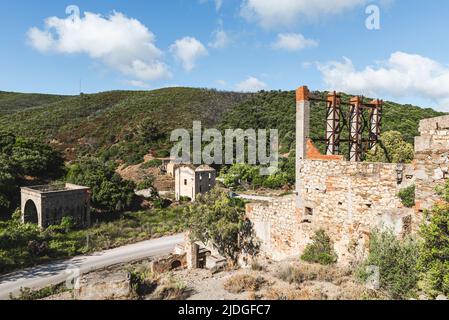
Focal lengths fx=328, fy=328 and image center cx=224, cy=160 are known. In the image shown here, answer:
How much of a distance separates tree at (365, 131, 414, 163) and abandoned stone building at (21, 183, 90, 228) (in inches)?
803

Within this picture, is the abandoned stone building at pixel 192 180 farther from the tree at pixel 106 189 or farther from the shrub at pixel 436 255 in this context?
the shrub at pixel 436 255

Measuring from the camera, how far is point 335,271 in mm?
7645

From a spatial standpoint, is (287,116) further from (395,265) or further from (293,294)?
(293,294)

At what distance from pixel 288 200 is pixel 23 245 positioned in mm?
18091

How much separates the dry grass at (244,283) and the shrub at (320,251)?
2.39m

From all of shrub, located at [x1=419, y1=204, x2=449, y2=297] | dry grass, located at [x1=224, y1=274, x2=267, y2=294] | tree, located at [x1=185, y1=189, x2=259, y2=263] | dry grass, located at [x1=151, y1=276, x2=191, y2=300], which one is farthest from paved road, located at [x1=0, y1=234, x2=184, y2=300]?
shrub, located at [x1=419, y1=204, x2=449, y2=297]

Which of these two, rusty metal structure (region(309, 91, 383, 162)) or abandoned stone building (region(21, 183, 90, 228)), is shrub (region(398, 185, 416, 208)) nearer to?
rusty metal structure (region(309, 91, 383, 162))

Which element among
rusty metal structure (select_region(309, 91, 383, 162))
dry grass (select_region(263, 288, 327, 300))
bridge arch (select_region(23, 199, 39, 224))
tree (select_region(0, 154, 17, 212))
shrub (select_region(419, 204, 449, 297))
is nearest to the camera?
shrub (select_region(419, 204, 449, 297))

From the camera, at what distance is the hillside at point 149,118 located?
5078cm

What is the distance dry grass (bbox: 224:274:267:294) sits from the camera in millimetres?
6702

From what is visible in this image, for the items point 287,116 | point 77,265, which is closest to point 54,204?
point 77,265

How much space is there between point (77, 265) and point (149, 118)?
41.8 metres
